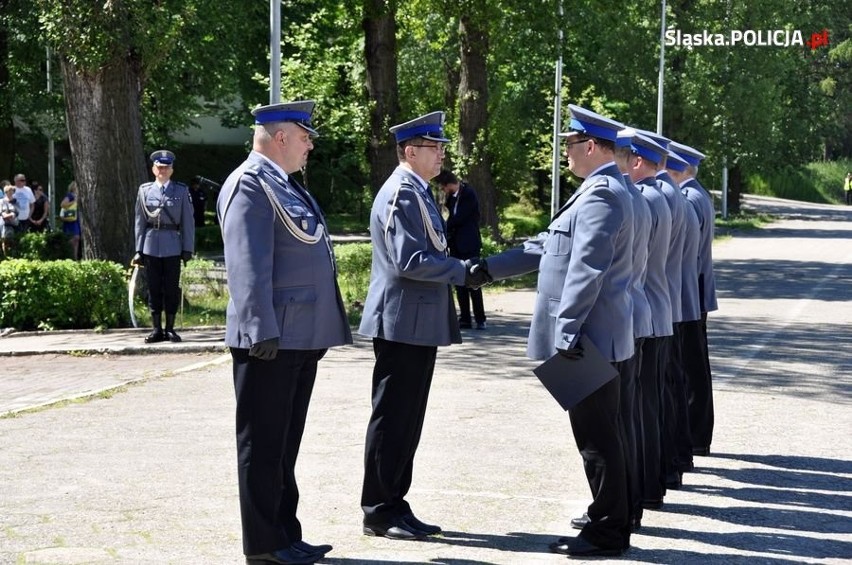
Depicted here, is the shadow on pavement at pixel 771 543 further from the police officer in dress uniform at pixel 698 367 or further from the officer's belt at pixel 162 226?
the officer's belt at pixel 162 226

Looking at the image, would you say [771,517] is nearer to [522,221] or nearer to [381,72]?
[381,72]

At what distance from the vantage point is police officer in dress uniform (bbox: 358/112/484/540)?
22.6 ft

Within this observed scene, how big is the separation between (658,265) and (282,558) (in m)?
2.76

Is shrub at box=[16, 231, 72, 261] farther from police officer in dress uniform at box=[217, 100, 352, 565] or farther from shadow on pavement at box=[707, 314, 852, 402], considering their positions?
police officer in dress uniform at box=[217, 100, 352, 565]

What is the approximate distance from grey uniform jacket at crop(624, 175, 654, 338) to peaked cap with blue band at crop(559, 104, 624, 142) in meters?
0.26

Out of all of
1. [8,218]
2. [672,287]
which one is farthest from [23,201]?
[672,287]

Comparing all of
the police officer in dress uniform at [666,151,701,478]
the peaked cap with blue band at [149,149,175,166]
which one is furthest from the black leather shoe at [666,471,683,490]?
the peaked cap with blue band at [149,149,175,166]

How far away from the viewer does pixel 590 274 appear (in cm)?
638

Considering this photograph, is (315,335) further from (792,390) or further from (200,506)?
(792,390)

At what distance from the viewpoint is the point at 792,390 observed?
11.9 meters

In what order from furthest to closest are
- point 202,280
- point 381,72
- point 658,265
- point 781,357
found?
point 381,72 → point 202,280 → point 781,357 → point 658,265

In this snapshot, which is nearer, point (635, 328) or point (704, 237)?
point (635, 328)

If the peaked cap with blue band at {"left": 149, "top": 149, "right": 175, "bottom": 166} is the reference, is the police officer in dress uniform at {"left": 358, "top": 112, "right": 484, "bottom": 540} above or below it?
below

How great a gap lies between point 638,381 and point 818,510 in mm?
1290
